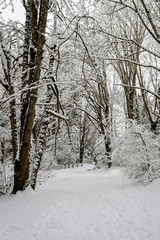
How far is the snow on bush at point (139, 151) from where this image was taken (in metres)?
4.34

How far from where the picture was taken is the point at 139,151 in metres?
4.68

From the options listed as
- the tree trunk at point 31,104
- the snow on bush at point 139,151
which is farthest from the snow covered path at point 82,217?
the snow on bush at point 139,151

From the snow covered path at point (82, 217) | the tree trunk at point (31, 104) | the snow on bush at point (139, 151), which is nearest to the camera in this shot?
the snow covered path at point (82, 217)

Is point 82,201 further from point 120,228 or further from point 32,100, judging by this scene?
point 32,100

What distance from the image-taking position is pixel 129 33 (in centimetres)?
793

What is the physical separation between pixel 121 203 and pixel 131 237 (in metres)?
1.24


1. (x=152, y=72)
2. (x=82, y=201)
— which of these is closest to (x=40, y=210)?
(x=82, y=201)

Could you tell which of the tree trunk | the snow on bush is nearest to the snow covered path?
the tree trunk

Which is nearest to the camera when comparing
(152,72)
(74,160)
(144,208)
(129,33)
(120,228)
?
(120,228)

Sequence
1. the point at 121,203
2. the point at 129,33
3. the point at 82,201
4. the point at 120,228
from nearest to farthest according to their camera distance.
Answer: the point at 120,228 < the point at 121,203 < the point at 82,201 < the point at 129,33

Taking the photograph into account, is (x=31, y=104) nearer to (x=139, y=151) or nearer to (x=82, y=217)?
(x=82, y=217)

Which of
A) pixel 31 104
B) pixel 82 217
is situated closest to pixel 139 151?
pixel 82 217

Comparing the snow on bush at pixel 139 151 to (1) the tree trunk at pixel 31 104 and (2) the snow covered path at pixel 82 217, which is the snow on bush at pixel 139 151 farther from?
(1) the tree trunk at pixel 31 104

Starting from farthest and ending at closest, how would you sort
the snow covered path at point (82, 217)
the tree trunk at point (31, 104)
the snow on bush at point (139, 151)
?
the snow on bush at point (139, 151), the tree trunk at point (31, 104), the snow covered path at point (82, 217)
